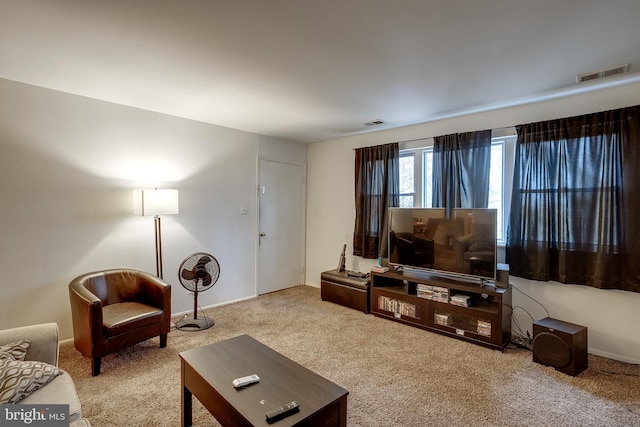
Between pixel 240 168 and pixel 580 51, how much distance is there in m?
3.83

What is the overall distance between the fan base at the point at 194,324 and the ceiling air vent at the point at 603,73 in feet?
14.2

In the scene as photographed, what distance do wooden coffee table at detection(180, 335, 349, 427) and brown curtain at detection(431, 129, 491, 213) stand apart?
2.51m

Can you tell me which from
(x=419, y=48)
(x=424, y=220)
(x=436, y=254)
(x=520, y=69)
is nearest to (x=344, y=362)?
(x=436, y=254)

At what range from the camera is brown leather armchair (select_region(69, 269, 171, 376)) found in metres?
2.44

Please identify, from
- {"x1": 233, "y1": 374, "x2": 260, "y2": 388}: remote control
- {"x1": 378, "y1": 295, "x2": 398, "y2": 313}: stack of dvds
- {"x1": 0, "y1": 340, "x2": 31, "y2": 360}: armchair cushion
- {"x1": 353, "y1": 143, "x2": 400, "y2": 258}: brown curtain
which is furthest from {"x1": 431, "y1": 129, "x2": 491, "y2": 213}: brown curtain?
{"x1": 0, "y1": 340, "x2": 31, "y2": 360}: armchair cushion

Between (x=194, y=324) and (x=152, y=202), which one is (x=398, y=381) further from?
(x=152, y=202)

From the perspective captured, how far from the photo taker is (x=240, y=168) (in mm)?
4508

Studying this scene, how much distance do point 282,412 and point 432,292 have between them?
2471 millimetres

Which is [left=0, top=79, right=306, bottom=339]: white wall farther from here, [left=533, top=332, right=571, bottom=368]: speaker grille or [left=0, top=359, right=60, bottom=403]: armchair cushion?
[left=533, top=332, right=571, bottom=368]: speaker grille

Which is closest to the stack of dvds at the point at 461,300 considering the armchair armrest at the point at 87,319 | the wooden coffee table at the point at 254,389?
the wooden coffee table at the point at 254,389

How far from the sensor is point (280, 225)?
5.09 m

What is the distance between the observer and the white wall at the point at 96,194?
2805 mm

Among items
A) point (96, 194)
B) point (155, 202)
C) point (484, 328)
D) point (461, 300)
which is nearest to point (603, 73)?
point (461, 300)

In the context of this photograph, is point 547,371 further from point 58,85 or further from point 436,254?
point 58,85
